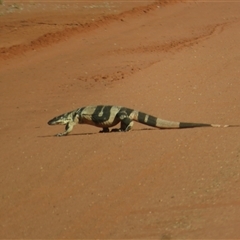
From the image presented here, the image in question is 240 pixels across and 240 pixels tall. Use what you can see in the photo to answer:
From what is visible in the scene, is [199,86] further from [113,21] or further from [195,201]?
[113,21]

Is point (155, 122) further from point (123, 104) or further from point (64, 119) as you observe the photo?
point (123, 104)

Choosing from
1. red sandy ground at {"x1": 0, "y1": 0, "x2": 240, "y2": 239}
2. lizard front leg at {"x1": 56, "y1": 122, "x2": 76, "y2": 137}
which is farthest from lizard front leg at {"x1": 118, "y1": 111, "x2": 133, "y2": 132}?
lizard front leg at {"x1": 56, "y1": 122, "x2": 76, "y2": 137}

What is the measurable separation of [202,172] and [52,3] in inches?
623

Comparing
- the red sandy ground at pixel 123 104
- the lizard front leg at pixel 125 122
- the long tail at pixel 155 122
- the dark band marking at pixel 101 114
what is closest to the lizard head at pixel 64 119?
the red sandy ground at pixel 123 104

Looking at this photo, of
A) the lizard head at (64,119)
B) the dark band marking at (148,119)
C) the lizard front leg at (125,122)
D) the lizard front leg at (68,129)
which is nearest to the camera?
the lizard front leg at (125,122)

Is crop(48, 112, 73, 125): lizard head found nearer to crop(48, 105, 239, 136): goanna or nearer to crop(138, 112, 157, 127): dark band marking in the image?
crop(48, 105, 239, 136): goanna

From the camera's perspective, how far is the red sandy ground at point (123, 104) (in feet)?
28.6

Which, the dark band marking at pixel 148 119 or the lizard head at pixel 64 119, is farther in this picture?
the lizard head at pixel 64 119

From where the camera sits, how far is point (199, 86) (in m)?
14.7

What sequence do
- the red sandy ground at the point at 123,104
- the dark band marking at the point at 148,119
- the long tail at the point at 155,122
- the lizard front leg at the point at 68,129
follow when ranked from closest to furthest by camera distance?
the red sandy ground at the point at 123,104
the long tail at the point at 155,122
the dark band marking at the point at 148,119
the lizard front leg at the point at 68,129

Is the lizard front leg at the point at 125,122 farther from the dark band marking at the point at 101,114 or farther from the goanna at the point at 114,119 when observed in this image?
the dark band marking at the point at 101,114

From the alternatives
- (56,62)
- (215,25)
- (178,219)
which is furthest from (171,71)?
(178,219)

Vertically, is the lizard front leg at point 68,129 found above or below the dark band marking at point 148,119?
below

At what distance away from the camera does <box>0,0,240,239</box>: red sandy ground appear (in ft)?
28.6
